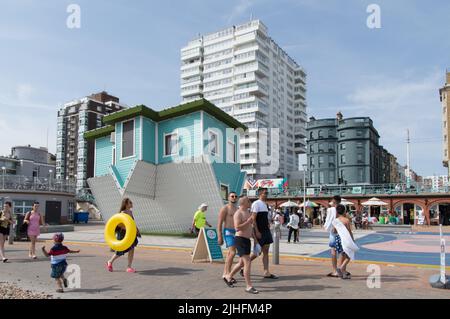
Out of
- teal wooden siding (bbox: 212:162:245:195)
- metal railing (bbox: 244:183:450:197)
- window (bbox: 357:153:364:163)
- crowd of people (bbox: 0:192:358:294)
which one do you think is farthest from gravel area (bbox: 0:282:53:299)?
window (bbox: 357:153:364:163)

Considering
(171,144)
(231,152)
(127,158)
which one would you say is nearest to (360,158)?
(231,152)

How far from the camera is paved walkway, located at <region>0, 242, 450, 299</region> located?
7.41 m

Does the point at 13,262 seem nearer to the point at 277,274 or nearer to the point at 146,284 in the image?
the point at 146,284

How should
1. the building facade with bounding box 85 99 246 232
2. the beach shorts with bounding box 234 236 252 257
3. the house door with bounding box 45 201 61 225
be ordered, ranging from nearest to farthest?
the beach shorts with bounding box 234 236 252 257 < the building facade with bounding box 85 99 246 232 < the house door with bounding box 45 201 61 225

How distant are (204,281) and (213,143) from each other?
14.4 metres

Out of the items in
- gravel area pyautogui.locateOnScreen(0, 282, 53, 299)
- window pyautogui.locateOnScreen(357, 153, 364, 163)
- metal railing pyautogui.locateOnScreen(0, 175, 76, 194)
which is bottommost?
gravel area pyautogui.locateOnScreen(0, 282, 53, 299)

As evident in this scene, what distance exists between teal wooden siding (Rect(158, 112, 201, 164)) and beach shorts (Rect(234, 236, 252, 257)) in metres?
13.4

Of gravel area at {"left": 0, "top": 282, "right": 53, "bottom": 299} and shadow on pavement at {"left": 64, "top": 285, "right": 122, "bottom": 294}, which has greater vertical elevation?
gravel area at {"left": 0, "top": 282, "right": 53, "bottom": 299}

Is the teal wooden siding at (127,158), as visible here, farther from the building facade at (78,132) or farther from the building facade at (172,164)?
the building facade at (78,132)

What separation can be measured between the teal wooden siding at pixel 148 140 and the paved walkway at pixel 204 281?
10.4 m

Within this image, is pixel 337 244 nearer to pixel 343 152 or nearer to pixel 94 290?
pixel 94 290

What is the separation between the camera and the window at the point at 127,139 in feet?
73.6

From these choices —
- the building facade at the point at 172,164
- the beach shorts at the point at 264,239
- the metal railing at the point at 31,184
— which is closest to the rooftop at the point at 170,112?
the building facade at the point at 172,164

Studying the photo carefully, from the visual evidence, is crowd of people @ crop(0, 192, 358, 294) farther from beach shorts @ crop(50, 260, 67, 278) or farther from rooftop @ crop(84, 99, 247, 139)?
rooftop @ crop(84, 99, 247, 139)
